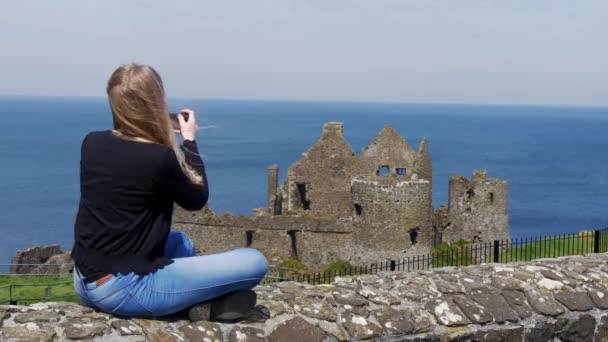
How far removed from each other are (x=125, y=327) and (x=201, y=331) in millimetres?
517

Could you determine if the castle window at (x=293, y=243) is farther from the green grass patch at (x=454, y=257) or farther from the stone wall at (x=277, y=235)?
the green grass patch at (x=454, y=257)

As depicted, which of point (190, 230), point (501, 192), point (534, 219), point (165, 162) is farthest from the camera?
point (534, 219)

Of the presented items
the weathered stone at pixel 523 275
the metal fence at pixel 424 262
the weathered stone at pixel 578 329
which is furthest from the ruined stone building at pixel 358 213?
the weathered stone at pixel 578 329

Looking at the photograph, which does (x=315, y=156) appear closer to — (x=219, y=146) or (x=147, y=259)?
(x=147, y=259)

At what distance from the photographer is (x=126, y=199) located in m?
5.75

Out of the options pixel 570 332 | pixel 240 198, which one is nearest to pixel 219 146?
pixel 240 198

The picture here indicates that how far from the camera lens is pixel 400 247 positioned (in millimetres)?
27188

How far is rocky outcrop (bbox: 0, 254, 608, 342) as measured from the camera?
222 inches

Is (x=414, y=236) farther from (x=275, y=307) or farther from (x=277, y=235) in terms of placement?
(x=275, y=307)

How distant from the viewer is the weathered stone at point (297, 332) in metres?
6.09

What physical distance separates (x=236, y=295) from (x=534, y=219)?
82592mm

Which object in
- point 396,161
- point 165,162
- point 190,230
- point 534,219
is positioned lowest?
point 534,219

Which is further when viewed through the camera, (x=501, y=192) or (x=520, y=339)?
(x=501, y=192)

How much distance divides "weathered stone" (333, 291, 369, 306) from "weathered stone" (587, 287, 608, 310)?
211 cm
